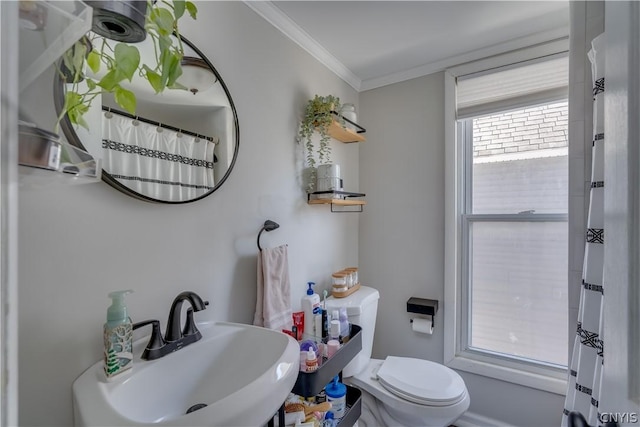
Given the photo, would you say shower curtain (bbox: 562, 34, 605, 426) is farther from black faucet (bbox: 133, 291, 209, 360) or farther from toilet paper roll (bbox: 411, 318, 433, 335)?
black faucet (bbox: 133, 291, 209, 360)

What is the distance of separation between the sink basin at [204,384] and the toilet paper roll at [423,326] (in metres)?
1.23

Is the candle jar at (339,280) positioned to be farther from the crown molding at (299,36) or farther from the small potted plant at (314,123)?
the crown molding at (299,36)

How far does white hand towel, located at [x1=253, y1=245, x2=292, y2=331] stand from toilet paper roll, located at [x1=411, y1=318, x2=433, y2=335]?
0.96 meters

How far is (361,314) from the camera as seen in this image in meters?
1.58

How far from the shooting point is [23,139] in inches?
13.9

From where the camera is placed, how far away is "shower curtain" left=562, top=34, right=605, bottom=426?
3.22 ft

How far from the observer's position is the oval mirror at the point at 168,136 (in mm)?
810

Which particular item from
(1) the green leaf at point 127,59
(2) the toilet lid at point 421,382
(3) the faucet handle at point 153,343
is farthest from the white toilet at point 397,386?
(1) the green leaf at point 127,59

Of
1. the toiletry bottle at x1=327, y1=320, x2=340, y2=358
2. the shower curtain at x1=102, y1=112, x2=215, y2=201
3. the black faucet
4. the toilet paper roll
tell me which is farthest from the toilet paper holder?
the shower curtain at x1=102, y1=112, x2=215, y2=201

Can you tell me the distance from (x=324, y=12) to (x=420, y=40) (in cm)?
61

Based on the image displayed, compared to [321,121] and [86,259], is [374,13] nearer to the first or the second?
[321,121]

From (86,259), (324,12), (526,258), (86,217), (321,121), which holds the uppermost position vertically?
(324,12)

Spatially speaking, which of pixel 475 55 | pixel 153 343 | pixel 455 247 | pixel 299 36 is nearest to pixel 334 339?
pixel 153 343

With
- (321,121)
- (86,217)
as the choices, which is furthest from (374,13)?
(86,217)
